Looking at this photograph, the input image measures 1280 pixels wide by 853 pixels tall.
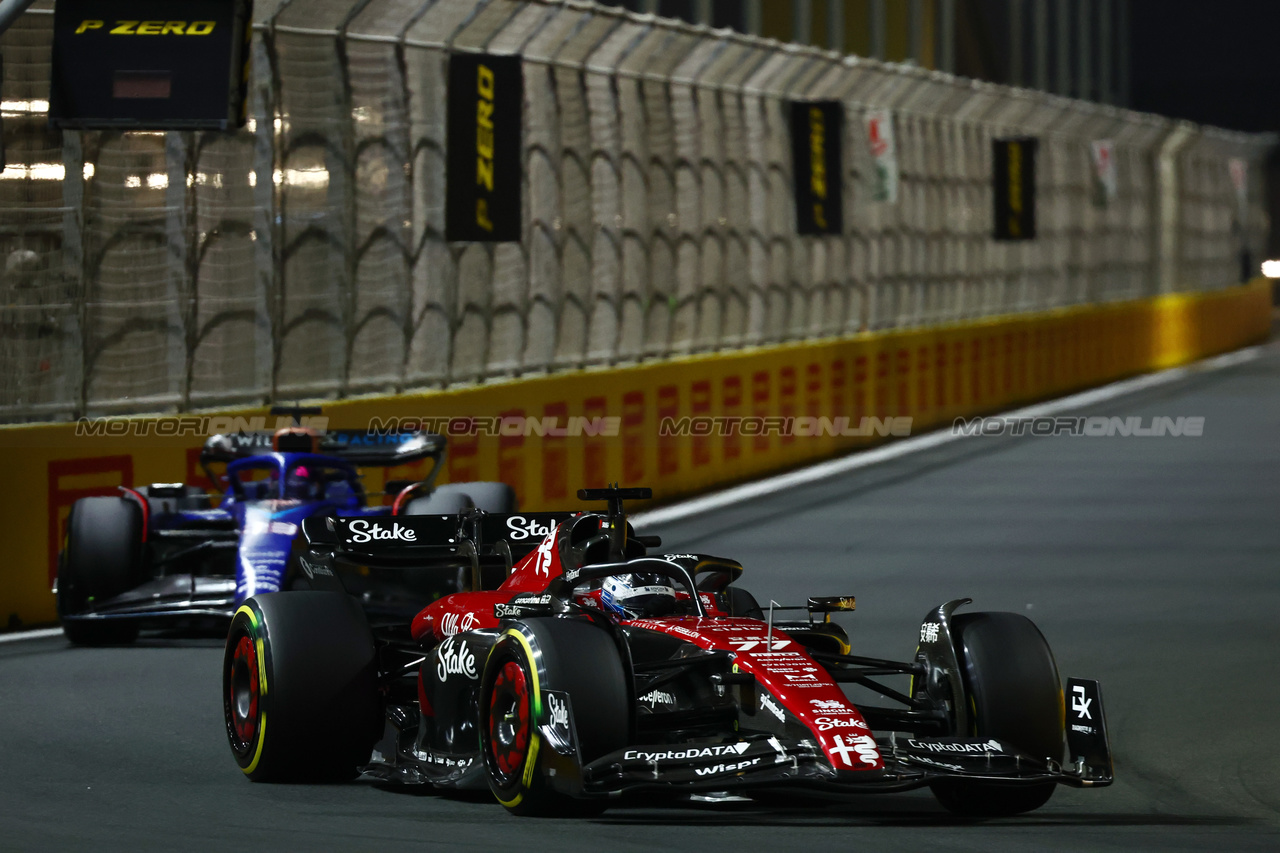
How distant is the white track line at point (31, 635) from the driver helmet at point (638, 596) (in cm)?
511

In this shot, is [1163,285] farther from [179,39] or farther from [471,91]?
[179,39]

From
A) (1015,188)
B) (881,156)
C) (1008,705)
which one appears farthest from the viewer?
(1015,188)

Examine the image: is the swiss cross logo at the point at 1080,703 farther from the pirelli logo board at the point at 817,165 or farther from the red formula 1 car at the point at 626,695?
the pirelli logo board at the point at 817,165

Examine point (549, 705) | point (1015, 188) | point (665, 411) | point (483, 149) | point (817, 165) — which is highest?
point (1015, 188)

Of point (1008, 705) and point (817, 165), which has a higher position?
point (817, 165)

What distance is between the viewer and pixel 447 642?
7562 mm

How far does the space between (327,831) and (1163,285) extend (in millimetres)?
37651

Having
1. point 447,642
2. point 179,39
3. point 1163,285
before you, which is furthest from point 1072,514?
point 1163,285

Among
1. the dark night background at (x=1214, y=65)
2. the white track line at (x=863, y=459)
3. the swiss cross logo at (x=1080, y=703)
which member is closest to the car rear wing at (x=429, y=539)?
the swiss cross logo at (x=1080, y=703)

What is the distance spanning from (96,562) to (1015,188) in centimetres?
2168

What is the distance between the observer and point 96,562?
11.2 m

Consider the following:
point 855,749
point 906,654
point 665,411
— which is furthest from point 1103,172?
point 855,749

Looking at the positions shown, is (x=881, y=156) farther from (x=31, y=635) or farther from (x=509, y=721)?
(x=509, y=721)

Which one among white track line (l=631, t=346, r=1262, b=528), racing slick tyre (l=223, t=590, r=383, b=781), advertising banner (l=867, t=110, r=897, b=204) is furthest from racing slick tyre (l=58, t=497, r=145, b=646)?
advertising banner (l=867, t=110, r=897, b=204)
